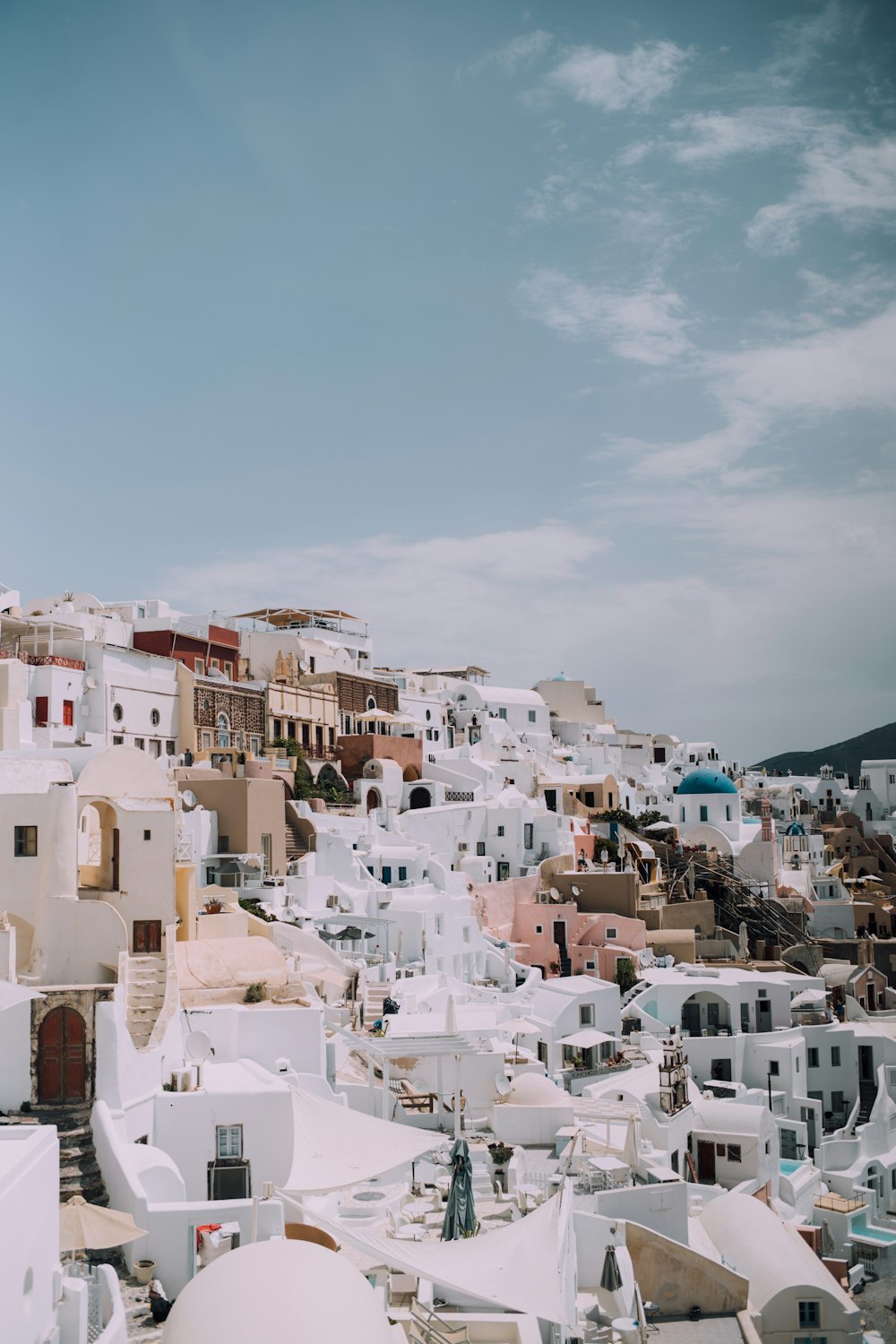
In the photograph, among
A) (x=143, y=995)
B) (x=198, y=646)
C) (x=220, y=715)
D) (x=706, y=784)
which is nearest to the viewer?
(x=143, y=995)

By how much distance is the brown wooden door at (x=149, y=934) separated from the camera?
18188 mm

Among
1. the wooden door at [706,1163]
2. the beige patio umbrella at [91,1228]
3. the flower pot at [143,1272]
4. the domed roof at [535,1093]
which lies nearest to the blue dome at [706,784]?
the wooden door at [706,1163]

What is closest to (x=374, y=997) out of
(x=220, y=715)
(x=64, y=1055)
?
(x=64, y=1055)

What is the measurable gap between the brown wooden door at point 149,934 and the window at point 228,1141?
3.37 metres

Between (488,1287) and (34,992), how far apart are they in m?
6.55

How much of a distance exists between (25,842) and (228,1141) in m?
5.23

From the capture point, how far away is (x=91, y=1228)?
39.8 feet

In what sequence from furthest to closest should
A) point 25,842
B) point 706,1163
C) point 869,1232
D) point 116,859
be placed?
point 869,1232 → point 706,1163 → point 116,859 → point 25,842

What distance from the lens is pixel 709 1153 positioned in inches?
987

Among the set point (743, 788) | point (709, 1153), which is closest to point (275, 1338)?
point (709, 1153)

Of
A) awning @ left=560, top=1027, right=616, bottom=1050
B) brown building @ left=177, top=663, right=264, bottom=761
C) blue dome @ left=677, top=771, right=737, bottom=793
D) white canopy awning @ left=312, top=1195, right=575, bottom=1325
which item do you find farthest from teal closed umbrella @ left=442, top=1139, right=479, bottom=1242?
blue dome @ left=677, top=771, right=737, bottom=793

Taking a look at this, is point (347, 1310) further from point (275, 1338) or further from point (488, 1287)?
point (488, 1287)

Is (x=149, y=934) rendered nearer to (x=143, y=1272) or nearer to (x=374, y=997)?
(x=143, y=1272)

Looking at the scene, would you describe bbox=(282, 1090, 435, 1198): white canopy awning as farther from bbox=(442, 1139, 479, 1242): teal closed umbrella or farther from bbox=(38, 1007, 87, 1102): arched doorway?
bbox=(38, 1007, 87, 1102): arched doorway
